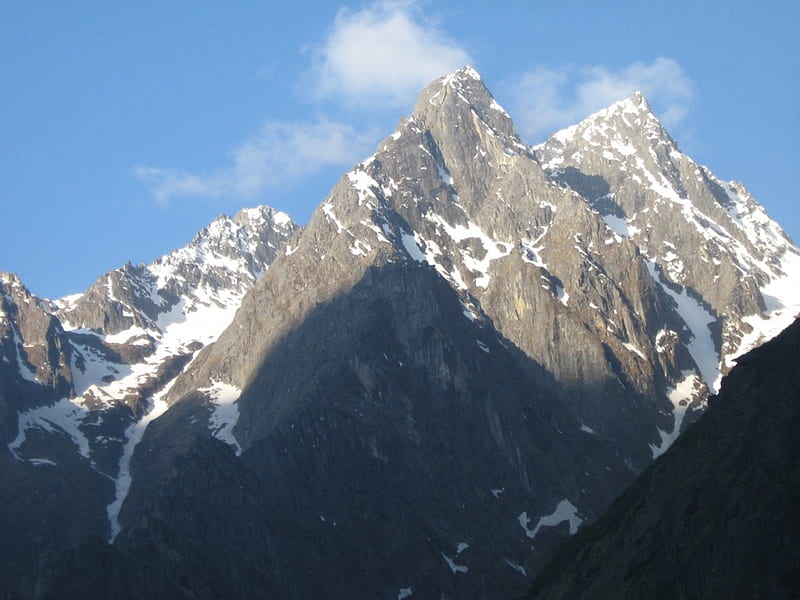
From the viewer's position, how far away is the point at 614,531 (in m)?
146

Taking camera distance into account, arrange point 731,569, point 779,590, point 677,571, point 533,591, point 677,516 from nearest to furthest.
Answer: point 779,590 → point 731,569 → point 677,571 → point 677,516 → point 533,591

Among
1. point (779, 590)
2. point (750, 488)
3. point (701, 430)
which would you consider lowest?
point (779, 590)

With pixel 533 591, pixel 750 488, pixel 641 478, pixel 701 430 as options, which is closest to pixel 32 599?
pixel 533 591

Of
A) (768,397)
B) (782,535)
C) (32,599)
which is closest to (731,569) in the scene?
(782,535)

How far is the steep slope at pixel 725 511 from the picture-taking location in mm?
107500

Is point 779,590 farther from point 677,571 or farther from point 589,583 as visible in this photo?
point 589,583

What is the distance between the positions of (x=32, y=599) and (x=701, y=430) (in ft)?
377

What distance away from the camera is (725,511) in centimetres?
11638

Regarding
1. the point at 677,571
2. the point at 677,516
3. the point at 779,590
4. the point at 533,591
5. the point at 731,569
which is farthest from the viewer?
the point at 533,591

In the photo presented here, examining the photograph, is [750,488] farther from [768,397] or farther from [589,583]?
[589,583]

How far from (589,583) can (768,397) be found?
30.2 metres

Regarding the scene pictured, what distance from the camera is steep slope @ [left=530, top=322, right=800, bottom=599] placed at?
107500 mm

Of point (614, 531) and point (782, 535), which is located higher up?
point (614, 531)

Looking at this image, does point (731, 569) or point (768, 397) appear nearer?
point (731, 569)
